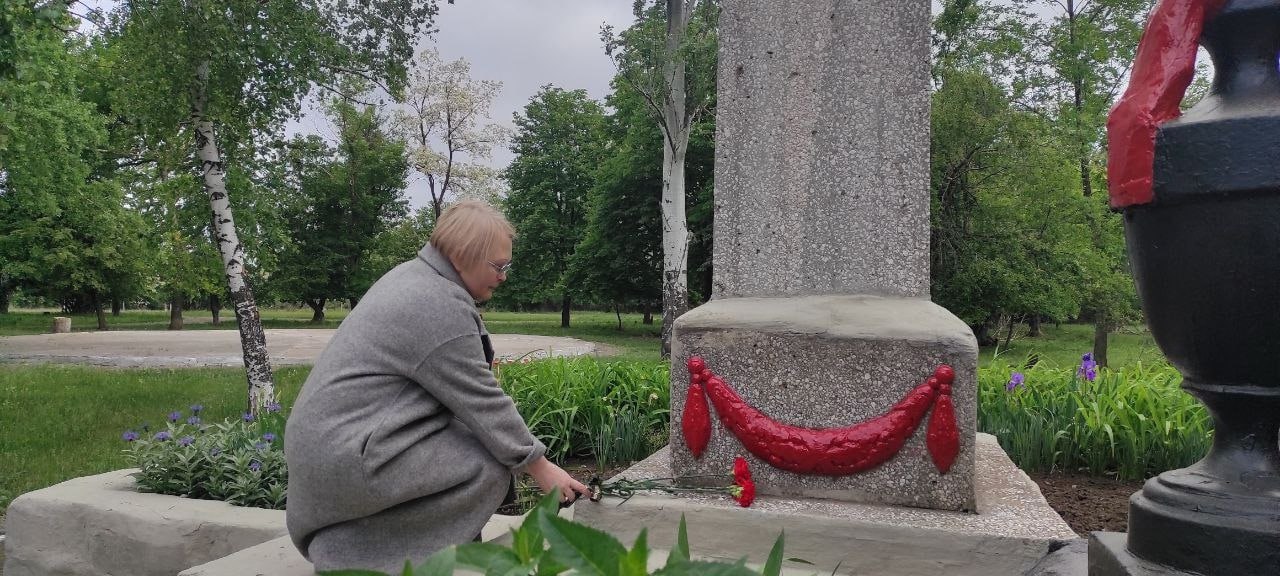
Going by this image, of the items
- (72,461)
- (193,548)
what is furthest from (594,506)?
(72,461)

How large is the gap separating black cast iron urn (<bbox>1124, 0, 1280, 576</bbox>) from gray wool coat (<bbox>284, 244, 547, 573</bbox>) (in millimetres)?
1521

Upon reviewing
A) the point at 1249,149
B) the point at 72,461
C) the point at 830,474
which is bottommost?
the point at 72,461

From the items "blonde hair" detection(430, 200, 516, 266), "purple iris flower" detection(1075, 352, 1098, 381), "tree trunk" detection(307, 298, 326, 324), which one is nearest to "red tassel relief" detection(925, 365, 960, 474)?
"blonde hair" detection(430, 200, 516, 266)

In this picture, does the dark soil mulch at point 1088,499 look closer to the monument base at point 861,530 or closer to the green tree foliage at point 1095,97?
the monument base at point 861,530

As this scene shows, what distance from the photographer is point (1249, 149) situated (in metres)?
1.44

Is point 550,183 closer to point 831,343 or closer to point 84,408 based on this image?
point 84,408

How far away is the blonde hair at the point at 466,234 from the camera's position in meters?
2.32

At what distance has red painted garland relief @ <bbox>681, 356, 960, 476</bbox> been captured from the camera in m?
2.68

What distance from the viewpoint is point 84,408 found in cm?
880

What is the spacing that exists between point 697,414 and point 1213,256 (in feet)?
5.75

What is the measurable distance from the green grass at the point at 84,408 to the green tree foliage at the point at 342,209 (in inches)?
735

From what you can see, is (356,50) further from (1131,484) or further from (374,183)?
(374,183)

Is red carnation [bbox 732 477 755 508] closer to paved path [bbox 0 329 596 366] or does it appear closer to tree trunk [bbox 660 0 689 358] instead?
paved path [bbox 0 329 596 366]

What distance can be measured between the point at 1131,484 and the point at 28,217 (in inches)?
1181
